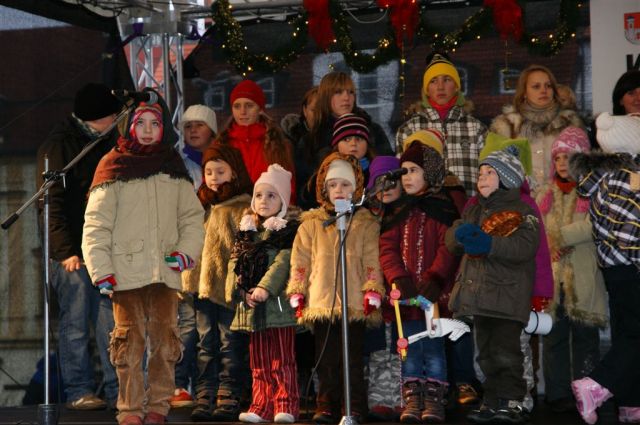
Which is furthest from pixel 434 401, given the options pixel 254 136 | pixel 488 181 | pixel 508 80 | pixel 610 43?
pixel 610 43

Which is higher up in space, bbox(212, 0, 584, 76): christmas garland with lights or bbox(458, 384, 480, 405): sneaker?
bbox(212, 0, 584, 76): christmas garland with lights

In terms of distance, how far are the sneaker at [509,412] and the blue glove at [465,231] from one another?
1.00 m

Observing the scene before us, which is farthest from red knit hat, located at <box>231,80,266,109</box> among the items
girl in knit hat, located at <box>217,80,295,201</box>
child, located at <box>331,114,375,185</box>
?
child, located at <box>331,114,375,185</box>

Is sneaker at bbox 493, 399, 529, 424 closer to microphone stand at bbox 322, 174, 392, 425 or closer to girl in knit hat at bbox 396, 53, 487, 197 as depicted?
microphone stand at bbox 322, 174, 392, 425

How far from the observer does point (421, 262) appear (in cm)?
657

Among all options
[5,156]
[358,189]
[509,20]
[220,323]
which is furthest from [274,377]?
[509,20]

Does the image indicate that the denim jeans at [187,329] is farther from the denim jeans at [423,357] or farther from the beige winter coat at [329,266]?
the denim jeans at [423,357]

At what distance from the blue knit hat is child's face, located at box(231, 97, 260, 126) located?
221 cm

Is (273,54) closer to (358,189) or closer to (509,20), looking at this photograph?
(509,20)

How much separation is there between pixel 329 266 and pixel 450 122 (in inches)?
71.4

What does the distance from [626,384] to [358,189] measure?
2.00m

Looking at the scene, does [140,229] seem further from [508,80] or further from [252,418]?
[508,80]

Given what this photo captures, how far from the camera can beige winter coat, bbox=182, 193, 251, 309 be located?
23.0 ft

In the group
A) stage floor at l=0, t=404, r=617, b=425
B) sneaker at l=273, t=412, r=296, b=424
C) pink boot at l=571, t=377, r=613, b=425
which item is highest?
pink boot at l=571, t=377, r=613, b=425
